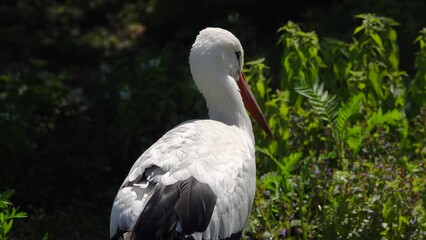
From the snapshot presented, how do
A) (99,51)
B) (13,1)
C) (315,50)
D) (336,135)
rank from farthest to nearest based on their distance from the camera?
(13,1) < (99,51) < (315,50) < (336,135)

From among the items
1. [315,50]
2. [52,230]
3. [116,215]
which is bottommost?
[52,230]

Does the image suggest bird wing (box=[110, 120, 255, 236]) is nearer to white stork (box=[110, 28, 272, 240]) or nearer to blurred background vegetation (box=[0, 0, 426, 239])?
white stork (box=[110, 28, 272, 240])

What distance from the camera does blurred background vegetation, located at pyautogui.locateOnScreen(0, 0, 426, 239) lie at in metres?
6.04

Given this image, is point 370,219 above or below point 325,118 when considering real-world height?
below

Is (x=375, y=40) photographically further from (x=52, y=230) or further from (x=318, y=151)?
(x=52, y=230)

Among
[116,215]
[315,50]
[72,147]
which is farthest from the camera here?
[72,147]

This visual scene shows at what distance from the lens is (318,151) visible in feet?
20.3

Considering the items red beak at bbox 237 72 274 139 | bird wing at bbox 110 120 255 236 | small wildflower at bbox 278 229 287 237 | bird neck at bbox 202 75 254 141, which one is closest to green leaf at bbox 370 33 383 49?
red beak at bbox 237 72 274 139

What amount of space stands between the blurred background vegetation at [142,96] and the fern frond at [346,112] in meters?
0.06

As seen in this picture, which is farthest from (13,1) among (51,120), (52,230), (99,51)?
(52,230)

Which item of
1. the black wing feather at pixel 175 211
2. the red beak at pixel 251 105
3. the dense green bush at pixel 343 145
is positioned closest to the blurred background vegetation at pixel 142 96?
the dense green bush at pixel 343 145

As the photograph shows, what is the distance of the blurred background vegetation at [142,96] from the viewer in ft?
19.8

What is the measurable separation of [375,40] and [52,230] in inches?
102

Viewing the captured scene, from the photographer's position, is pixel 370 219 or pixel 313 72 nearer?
pixel 370 219
